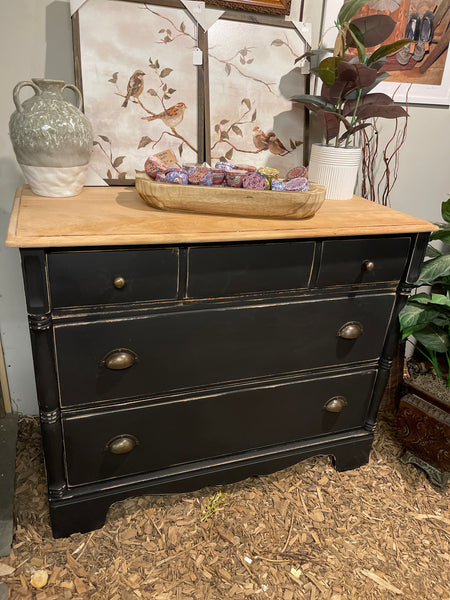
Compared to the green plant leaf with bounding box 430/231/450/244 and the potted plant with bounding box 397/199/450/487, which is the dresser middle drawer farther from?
the green plant leaf with bounding box 430/231/450/244

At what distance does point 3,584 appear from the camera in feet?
4.99

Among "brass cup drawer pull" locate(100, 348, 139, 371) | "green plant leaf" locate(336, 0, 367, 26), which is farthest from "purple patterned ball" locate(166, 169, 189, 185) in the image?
"green plant leaf" locate(336, 0, 367, 26)

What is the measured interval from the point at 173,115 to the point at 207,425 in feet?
3.99

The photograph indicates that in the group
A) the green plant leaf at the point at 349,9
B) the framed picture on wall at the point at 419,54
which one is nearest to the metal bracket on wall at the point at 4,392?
the green plant leaf at the point at 349,9

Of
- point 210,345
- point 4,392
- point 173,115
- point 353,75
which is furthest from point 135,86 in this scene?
point 4,392

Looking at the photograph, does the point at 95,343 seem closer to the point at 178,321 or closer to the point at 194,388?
the point at 178,321

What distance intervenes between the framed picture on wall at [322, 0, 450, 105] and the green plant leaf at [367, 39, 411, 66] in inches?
13.2

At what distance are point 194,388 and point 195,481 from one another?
16.3 inches

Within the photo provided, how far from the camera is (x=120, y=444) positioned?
156 cm

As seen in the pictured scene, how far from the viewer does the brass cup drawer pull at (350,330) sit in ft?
5.65

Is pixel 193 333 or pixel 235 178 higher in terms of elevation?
pixel 235 178

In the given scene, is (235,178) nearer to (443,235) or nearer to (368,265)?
(368,265)

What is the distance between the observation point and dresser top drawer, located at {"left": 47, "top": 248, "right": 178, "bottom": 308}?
1270mm

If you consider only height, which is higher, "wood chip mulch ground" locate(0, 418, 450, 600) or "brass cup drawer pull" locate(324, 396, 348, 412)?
"brass cup drawer pull" locate(324, 396, 348, 412)
